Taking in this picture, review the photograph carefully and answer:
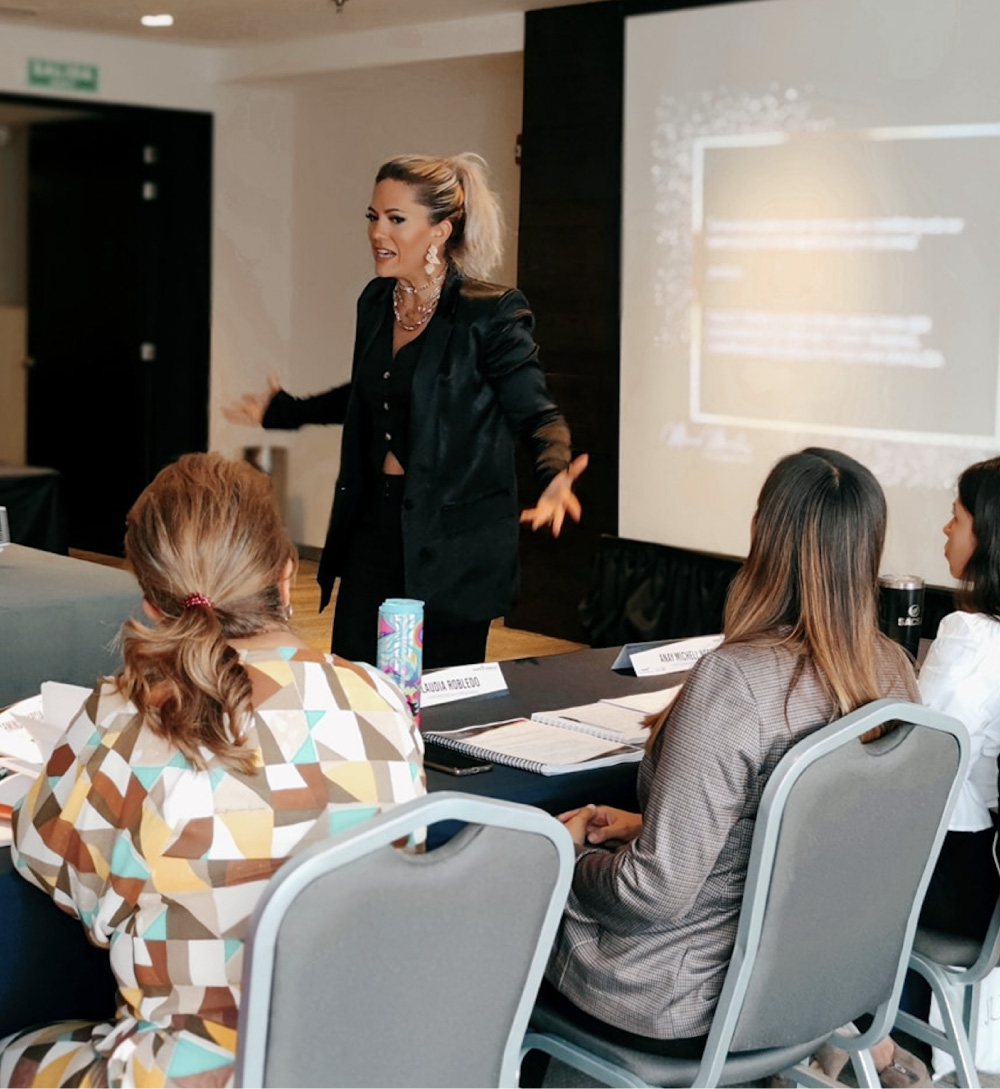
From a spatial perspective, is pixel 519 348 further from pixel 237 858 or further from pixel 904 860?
pixel 237 858

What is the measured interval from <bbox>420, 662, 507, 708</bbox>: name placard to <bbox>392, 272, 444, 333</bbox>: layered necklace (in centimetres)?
82

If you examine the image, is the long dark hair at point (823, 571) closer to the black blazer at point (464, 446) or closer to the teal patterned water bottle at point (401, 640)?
the teal patterned water bottle at point (401, 640)

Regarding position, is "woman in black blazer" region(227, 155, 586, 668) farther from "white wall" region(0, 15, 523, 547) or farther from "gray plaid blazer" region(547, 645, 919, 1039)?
"white wall" region(0, 15, 523, 547)

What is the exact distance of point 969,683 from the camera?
7.89 feet

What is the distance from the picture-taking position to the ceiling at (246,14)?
6883 mm

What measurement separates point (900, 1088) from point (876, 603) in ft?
3.43

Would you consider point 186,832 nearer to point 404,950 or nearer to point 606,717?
point 404,950

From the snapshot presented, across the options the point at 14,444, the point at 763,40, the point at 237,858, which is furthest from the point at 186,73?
the point at 237,858

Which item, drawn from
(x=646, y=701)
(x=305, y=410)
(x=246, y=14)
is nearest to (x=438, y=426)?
(x=305, y=410)

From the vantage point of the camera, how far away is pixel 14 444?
9.51 metres

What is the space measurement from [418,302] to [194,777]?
1774 mm

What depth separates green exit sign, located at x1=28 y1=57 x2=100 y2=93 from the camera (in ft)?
26.0

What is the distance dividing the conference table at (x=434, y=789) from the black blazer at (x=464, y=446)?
1.11ft

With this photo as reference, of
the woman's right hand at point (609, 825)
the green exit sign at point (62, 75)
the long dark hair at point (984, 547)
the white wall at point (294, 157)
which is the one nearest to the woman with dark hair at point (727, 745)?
the woman's right hand at point (609, 825)
